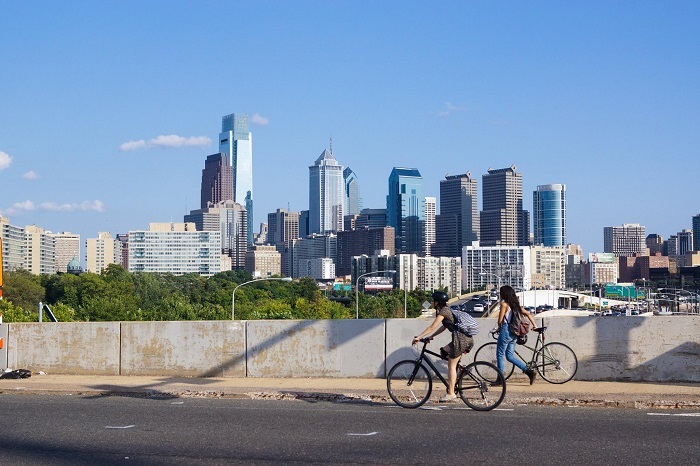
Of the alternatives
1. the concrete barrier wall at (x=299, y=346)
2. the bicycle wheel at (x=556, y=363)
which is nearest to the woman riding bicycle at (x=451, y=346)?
the concrete barrier wall at (x=299, y=346)

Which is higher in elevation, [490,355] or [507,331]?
[507,331]

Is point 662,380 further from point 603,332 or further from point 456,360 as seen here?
point 456,360

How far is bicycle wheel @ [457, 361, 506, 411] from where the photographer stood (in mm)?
12305

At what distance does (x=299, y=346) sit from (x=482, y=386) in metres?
4.66

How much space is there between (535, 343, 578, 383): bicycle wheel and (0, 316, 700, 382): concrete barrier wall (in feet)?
0.88

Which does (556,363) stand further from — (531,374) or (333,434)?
(333,434)

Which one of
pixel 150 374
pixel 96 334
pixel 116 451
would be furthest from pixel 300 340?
pixel 116 451

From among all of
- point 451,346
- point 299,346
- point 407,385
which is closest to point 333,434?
point 407,385

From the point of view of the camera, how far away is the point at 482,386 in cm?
1230

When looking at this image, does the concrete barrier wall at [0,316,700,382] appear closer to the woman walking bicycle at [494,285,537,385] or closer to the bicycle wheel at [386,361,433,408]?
the woman walking bicycle at [494,285,537,385]

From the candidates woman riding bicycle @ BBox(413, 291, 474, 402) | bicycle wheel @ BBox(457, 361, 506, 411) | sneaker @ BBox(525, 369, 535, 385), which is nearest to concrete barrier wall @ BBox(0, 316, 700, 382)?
sneaker @ BBox(525, 369, 535, 385)

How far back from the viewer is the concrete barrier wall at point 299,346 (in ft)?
48.4

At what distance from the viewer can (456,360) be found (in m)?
12.5

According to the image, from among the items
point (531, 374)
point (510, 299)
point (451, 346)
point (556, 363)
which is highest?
point (510, 299)
